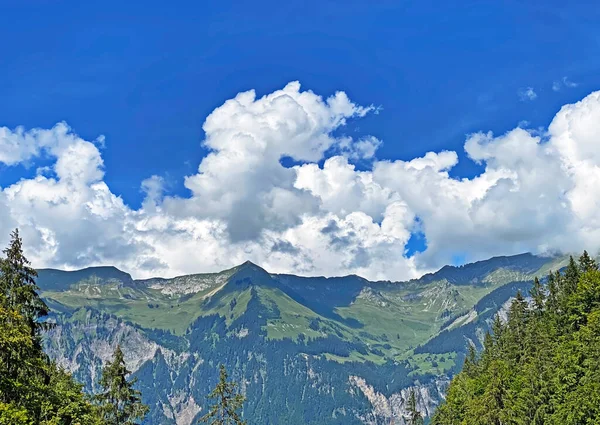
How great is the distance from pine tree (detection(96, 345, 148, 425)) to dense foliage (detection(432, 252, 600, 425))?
148 ft

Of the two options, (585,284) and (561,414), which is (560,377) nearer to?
(561,414)

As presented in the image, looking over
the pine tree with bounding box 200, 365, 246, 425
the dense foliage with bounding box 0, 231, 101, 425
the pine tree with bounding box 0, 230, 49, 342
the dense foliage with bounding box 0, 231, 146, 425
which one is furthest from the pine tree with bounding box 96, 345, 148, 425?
the pine tree with bounding box 0, 230, 49, 342

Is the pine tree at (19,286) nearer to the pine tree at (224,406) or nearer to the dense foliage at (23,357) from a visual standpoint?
the dense foliage at (23,357)

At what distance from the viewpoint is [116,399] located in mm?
52531

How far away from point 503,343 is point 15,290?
101686 mm

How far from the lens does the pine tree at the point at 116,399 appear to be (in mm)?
52188

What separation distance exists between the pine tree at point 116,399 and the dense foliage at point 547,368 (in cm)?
4526

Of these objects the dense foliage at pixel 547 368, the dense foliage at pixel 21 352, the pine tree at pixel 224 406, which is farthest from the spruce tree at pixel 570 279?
the dense foliage at pixel 21 352

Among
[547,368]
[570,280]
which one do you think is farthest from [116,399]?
[570,280]

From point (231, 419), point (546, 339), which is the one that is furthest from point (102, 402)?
point (546, 339)

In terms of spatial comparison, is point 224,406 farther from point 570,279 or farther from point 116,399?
point 570,279

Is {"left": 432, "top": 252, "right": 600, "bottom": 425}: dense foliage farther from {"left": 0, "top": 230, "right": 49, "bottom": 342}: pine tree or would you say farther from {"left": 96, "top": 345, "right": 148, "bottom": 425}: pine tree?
{"left": 0, "top": 230, "right": 49, "bottom": 342}: pine tree

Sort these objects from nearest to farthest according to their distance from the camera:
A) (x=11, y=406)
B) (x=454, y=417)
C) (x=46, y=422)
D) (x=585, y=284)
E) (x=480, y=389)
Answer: (x=11, y=406) → (x=46, y=422) → (x=585, y=284) → (x=480, y=389) → (x=454, y=417)

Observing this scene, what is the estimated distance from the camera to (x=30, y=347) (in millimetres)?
33750
